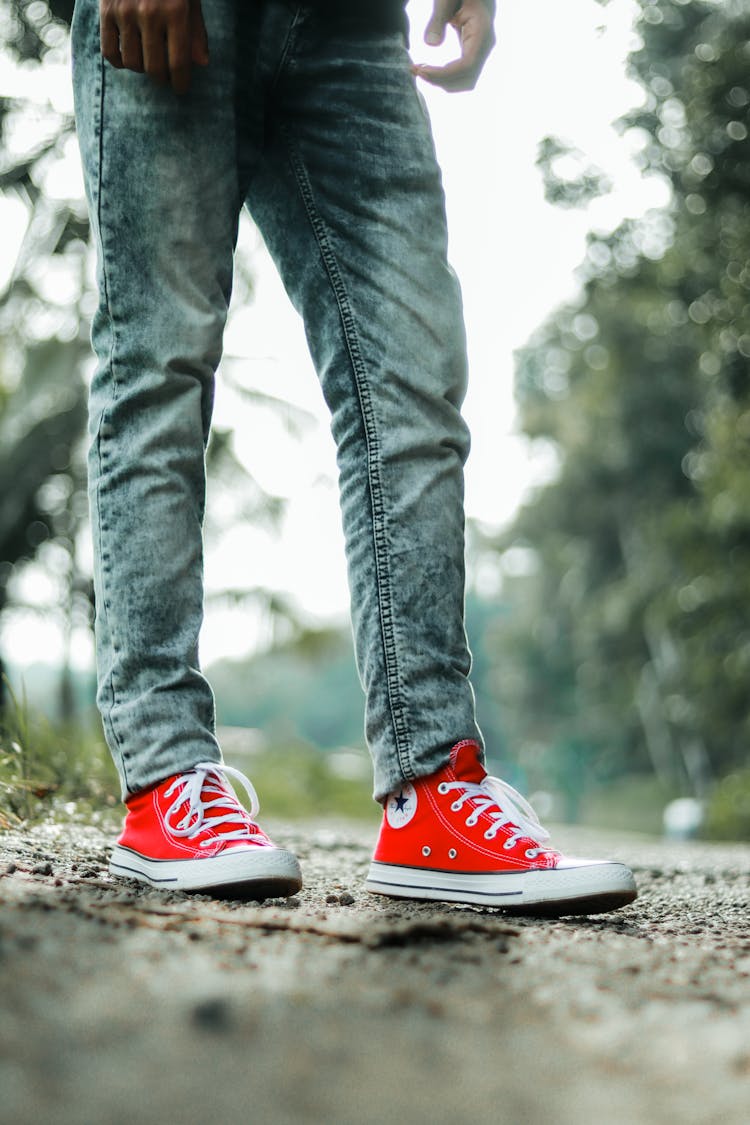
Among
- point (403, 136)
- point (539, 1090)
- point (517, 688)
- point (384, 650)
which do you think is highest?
point (517, 688)

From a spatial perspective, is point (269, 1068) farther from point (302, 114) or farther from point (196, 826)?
point (302, 114)

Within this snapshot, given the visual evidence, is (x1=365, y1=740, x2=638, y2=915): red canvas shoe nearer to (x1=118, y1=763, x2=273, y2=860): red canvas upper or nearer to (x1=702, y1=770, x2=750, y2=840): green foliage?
(x1=118, y1=763, x2=273, y2=860): red canvas upper

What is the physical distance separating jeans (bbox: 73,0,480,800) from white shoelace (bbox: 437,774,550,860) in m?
0.07

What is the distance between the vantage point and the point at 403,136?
68.2 inches

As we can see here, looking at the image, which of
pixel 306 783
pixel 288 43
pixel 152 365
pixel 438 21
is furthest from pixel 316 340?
pixel 306 783

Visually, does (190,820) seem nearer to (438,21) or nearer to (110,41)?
(110,41)

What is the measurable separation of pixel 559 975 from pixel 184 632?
30.5 inches

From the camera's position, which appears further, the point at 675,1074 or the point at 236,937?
the point at 236,937

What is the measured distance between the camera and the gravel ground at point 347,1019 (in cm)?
64

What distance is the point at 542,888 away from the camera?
1.45 metres

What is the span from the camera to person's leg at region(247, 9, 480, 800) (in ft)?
5.27

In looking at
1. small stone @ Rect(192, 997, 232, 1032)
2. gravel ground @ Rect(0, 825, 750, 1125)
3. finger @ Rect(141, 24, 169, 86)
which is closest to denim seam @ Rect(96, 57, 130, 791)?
finger @ Rect(141, 24, 169, 86)

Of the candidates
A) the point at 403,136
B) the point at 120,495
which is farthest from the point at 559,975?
the point at 403,136

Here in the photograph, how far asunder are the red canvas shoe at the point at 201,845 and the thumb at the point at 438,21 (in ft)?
4.11
